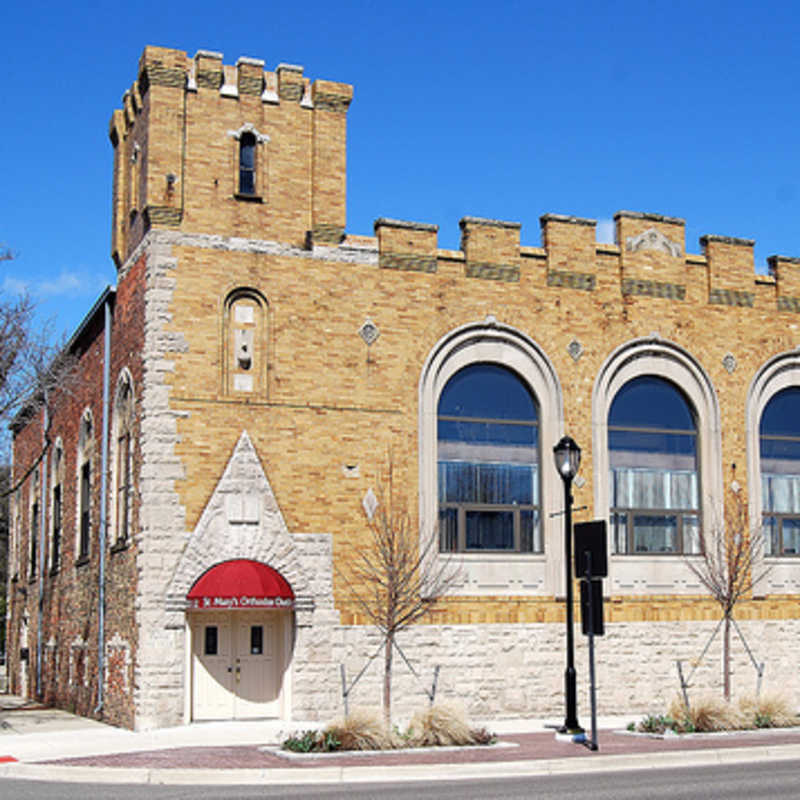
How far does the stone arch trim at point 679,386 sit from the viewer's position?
26125 millimetres

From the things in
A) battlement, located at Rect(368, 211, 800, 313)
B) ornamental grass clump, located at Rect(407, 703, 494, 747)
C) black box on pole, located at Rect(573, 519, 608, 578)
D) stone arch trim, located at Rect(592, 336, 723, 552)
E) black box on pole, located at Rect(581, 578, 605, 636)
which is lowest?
ornamental grass clump, located at Rect(407, 703, 494, 747)

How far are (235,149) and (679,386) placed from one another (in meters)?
11.0

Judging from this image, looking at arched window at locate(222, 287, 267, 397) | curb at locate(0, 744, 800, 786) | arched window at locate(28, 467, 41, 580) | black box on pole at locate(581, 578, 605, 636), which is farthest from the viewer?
arched window at locate(28, 467, 41, 580)

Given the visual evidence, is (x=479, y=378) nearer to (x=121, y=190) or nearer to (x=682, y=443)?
(x=682, y=443)

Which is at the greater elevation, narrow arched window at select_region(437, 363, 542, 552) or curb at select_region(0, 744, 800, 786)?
narrow arched window at select_region(437, 363, 542, 552)

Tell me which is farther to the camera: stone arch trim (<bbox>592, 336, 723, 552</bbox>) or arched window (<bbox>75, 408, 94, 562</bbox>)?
arched window (<bbox>75, 408, 94, 562</bbox>)

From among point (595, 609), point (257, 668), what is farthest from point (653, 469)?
point (257, 668)

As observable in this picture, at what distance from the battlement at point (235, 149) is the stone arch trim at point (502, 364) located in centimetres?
335

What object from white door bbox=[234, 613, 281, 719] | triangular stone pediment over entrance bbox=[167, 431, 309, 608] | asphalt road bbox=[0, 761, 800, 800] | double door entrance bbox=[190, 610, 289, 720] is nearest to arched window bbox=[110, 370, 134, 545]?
triangular stone pediment over entrance bbox=[167, 431, 309, 608]

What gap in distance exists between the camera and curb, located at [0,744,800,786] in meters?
15.6

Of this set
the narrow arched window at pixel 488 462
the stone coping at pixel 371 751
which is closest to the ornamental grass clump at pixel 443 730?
the stone coping at pixel 371 751

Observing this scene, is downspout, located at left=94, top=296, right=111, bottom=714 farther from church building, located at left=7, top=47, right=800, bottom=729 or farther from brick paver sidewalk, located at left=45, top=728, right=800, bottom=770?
brick paver sidewalk, located at left=45, top=728, right=800, bottom=770

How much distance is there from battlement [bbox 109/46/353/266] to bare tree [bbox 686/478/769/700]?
10.5m

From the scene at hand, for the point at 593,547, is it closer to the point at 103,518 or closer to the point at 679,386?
the point at 679,386
